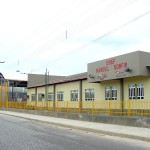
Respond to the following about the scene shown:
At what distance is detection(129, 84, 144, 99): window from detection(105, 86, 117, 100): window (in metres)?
2.45

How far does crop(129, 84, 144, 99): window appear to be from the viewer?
97.8 feet

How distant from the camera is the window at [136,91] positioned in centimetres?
2980

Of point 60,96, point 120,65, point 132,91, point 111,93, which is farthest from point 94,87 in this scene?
point 60,96

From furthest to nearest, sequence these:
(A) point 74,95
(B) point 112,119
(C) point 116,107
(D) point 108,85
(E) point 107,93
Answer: (A) point 74,95
(E) point 107,93
(D) point 108,85
(C) point 116,107
(B) point 112,119

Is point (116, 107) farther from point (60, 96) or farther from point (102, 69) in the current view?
point (60, 96)

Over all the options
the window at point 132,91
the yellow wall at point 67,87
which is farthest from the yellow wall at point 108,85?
the yellow wall at point 67,87

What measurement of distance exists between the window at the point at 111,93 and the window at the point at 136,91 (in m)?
2.45

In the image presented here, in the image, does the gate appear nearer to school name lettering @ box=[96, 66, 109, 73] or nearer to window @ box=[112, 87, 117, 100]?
school name lettering @ box=[96, 66, 109, 73]

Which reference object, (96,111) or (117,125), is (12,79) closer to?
(96,111)

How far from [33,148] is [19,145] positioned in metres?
0.94

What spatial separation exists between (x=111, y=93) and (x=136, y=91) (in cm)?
386

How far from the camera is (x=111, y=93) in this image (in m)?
33.7

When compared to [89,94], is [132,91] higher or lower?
higher

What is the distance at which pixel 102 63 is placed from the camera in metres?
33.6
